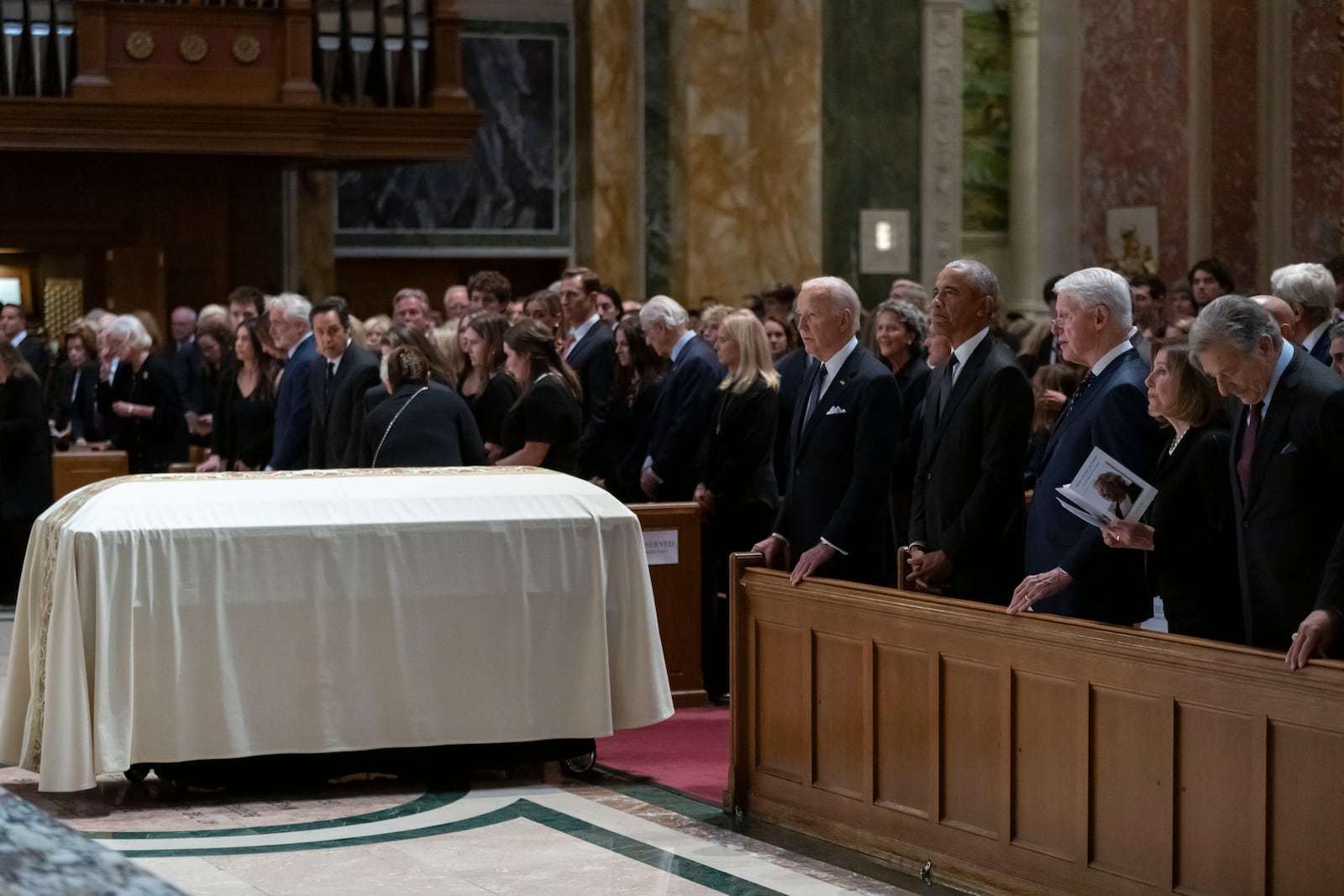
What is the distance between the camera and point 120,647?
18.7ft

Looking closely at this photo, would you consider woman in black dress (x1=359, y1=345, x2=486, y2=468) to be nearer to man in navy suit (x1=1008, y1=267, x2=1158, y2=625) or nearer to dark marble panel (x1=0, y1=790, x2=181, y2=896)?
man in navy suit (x1=1008, y1=267, x2=1158, y2=625)

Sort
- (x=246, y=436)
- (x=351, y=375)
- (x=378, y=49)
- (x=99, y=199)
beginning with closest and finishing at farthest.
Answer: (x=351, y=375) → (x=246, y=436) → (x=378, y=49) → (x=99, y=199)

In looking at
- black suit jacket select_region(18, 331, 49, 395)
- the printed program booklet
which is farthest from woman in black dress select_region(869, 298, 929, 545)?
black suit jacket select_region(18, 331, 49, 395)

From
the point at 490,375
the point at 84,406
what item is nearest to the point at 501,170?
the point at 84,406

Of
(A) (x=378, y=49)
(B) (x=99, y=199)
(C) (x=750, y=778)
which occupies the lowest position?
(C) (x=750, y=778)

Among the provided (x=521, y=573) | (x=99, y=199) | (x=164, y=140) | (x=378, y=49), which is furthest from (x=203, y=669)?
(x=99, y=199)

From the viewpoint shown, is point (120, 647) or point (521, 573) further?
point (521, 573)

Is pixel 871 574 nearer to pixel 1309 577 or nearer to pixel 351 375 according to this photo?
pixel 1309 577

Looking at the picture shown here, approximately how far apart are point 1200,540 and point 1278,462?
15.1 inches

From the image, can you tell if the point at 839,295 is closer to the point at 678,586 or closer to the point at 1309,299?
the point at 1309,299

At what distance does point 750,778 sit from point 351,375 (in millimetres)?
3062

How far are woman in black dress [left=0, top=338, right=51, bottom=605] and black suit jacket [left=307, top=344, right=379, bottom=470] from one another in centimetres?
229

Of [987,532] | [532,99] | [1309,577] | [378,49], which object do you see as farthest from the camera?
[532,99]

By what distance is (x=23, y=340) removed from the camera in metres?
12.9
